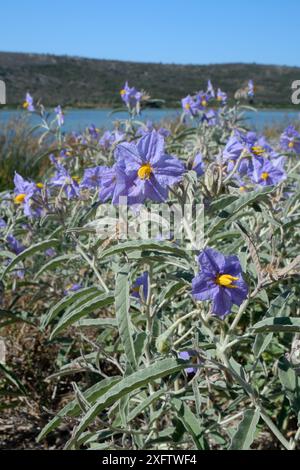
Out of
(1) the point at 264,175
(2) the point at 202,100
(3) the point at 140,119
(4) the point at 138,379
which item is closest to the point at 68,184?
(1) the point at 264,175

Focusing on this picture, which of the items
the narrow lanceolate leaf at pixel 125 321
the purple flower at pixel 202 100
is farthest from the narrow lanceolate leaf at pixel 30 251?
the purple flower at pixel 202 100

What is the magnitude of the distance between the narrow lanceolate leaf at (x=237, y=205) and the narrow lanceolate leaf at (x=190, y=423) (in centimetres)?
51

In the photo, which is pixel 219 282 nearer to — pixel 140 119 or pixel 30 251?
pixel 30 251

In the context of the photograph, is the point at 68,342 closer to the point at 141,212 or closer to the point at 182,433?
the point at 182,433

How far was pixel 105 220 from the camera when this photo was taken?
142 cm

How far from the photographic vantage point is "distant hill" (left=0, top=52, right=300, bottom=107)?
88.6 feet

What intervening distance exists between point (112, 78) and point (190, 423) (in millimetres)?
37055

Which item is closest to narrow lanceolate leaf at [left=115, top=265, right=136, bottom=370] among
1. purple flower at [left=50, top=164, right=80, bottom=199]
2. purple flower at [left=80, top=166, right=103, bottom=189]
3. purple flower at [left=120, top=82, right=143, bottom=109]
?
purple flower at [left=80, top=166, right=103, bottom=189]

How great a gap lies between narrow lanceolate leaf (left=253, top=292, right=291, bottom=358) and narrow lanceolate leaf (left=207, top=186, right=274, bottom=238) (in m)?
0.24

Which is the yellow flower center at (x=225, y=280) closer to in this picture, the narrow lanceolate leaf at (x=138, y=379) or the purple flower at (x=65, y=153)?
the narrow lanceolate leaf at (x=138, y=379)

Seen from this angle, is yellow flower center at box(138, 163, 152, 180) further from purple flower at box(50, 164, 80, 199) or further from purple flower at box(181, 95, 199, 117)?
purple flower at box(181, 95, 199, 117)

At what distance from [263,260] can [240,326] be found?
1.93 feet

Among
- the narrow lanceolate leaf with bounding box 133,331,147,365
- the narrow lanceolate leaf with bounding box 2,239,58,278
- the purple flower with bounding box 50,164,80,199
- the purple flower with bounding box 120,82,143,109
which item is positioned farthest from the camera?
the purple flower with bounding box 120,82,143,109
